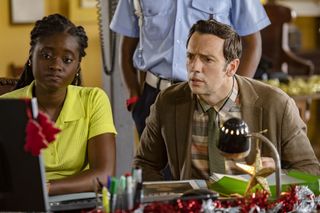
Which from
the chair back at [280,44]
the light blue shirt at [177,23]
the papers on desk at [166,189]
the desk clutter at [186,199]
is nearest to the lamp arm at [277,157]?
the desk clutter at [186,199]

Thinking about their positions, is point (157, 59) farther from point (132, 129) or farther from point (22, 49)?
point (22, 49)

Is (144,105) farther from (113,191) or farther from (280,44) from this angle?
(280,44)

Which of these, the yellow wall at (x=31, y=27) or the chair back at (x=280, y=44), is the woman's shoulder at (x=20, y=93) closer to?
the yellow wall at (x=31, y=27)

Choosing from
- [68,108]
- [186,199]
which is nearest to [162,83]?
[68,108]

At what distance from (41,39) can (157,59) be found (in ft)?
2.81

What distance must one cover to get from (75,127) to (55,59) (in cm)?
26

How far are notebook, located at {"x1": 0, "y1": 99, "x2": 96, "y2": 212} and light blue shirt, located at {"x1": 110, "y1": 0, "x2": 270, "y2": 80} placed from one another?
1416 mm

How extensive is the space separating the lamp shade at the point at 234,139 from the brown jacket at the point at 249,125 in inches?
23.3

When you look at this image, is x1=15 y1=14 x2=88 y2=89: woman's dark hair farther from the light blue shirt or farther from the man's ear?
the light blue shirt

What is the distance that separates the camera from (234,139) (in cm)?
173

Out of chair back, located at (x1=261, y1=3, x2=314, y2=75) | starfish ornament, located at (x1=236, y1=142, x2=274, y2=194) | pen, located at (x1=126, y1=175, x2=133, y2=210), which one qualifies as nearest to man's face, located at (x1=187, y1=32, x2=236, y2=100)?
starfish ornament, located at (x1=236, y1=142, x2=274, y2=194)

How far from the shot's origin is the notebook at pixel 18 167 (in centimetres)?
155

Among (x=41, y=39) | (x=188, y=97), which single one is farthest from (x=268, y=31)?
(x=41, y=39)

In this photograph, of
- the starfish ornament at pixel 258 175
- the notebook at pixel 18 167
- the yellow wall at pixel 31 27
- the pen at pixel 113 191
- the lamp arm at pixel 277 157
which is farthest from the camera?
the yellow wall at pixel 31 27
